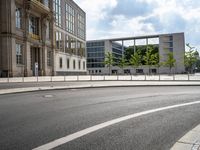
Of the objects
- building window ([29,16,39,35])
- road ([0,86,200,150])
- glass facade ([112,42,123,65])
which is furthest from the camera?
glass facade ([112,42,123,65])

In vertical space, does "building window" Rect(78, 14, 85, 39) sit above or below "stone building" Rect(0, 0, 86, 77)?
above

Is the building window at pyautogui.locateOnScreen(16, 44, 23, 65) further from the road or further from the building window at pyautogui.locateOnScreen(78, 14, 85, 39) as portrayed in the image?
the road

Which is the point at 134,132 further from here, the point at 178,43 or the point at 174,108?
the point at 178,43

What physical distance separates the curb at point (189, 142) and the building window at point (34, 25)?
178ft

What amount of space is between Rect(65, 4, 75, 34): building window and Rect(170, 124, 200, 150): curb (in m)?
76.6

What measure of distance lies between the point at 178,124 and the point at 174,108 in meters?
2.73

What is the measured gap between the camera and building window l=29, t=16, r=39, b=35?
5678 centimetres

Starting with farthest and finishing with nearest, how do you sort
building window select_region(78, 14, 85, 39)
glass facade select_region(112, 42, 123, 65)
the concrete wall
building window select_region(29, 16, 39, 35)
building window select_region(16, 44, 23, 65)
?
glass facade select_region(112, 42, 123, 65), building window select_region(78, 14, 85, 39), the concrete wall, building window select_region(29, 16, 39, 35), building window select_region(16, 44, 23, 65)

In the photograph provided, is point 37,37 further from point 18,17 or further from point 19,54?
point 19,54

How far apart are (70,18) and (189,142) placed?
265 feet

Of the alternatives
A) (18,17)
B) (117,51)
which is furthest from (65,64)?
(117,51)

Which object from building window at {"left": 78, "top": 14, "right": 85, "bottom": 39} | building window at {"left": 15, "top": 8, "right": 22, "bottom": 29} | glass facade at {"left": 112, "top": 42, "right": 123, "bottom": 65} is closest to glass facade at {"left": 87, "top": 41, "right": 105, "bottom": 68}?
glass facade at {"left": 112, "top": 42, "right": 123, "bottom": 65}

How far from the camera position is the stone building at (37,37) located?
46.9 meters

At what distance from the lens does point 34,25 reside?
58812 millimetres
